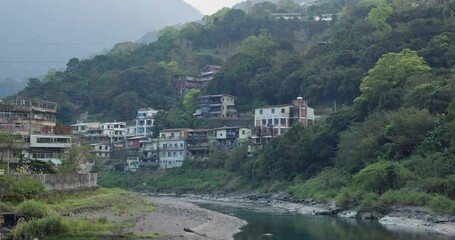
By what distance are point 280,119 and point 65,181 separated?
133 feet

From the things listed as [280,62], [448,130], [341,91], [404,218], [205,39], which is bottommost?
[404,218]

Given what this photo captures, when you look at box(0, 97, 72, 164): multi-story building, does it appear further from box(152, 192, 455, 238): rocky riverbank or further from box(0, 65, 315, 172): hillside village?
box(152, 192, 455, 238): rocky riverbank

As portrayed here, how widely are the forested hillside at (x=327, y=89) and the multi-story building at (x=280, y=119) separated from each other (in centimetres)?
390

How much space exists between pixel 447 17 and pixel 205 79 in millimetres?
45896

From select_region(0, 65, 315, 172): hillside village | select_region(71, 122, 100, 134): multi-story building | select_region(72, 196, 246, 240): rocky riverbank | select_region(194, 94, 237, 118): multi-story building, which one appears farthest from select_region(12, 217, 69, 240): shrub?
select_region(71, 122, 100, 134): multi-story building

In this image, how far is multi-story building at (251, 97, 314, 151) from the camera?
76.8 m

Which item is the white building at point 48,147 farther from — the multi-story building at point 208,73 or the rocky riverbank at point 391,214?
the multi-story building at point 208,73

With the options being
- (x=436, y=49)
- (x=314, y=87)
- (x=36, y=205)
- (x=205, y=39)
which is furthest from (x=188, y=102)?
(x=36, y=205)

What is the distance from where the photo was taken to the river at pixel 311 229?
33.1 m

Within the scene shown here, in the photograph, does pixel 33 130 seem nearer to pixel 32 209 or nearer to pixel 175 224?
pixel 175 224

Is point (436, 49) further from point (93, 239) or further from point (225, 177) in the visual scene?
point (93, 239)

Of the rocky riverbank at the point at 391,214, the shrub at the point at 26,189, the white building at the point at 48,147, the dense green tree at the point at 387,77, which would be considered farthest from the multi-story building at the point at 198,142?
the shrub at the point at 26,189

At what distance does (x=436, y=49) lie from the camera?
222 ft

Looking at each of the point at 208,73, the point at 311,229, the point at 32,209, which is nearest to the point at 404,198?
the point at 311,229
